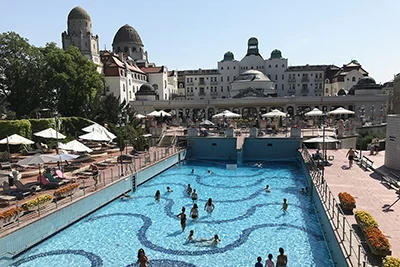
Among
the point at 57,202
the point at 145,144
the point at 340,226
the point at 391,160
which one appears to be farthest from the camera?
the point at 145,144

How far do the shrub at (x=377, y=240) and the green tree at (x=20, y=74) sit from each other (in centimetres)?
3560

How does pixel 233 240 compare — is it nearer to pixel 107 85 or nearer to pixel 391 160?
pixel 391 160

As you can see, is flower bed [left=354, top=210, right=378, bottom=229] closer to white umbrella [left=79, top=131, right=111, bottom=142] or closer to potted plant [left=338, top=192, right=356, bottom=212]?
potted plant [left=338, top=192, right=356, bottom=212]

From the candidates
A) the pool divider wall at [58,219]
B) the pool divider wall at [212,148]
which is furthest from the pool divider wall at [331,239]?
the pool divider wall at [212,148]

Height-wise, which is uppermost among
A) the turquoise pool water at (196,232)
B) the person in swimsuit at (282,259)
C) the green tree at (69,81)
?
the green tree at (69,81)

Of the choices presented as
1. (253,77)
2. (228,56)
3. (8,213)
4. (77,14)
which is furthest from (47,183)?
(228,56)

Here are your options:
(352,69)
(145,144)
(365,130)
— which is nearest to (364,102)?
(365,130)

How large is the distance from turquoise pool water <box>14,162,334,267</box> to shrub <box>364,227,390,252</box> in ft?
7.90

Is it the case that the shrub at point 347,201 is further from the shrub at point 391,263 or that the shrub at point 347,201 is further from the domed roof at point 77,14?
the domed roof at point 77,14

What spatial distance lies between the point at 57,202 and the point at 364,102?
152ft

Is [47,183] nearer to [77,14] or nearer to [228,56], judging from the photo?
[77,14]

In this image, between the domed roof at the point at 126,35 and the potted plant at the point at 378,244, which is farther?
the domed roof at the point at 126,35

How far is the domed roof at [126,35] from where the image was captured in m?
74.3

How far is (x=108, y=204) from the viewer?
1727 centimetres
